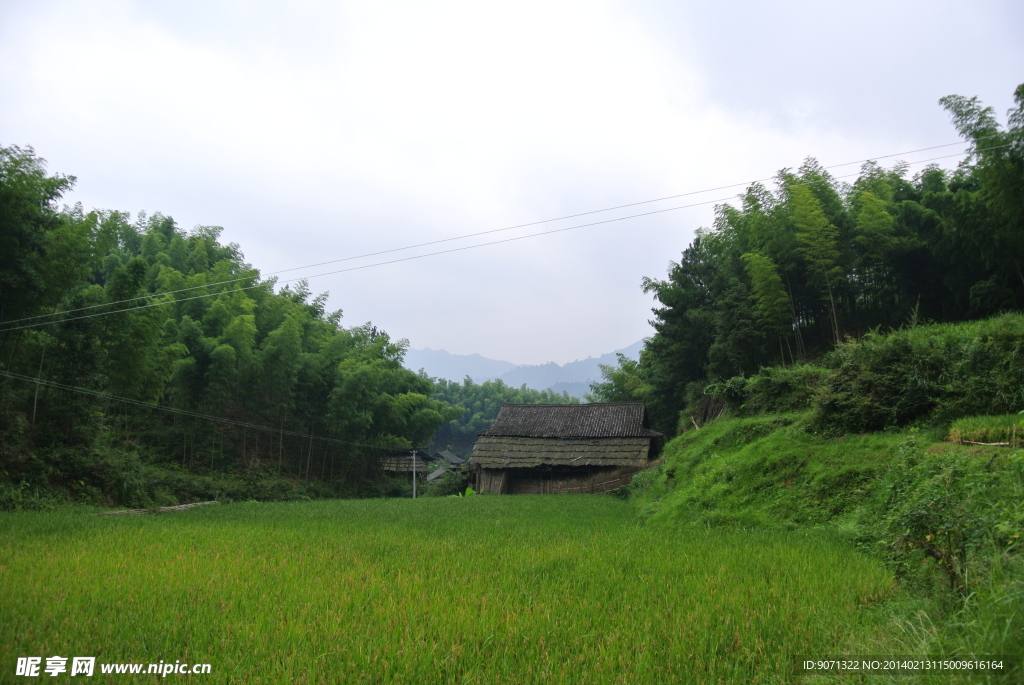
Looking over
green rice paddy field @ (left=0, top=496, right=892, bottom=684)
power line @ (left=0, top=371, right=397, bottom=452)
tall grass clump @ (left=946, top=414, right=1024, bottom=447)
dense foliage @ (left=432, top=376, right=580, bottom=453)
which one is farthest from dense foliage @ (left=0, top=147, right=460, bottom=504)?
dense foliage @ (left=432, top=376, right=580, bottom=453)

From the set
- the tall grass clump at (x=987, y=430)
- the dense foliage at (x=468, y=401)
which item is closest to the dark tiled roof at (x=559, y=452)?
the tall grass clump at (x=987, y=430)

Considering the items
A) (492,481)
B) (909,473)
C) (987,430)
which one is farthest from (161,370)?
(987,430)

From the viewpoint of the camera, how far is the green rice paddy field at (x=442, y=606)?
3.59 metres

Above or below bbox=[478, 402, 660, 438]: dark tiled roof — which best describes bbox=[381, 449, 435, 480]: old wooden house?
below

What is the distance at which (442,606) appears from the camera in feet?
15.4

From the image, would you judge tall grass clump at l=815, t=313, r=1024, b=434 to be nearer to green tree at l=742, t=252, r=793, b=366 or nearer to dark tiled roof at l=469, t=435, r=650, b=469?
green tree at l=742, t=252, r=793, b=366

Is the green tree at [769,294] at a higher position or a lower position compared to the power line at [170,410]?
higher

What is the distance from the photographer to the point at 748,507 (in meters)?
9.80

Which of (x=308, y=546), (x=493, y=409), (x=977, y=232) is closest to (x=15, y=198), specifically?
(x=308, y=546)

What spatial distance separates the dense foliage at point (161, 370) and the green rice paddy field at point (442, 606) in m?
6.59

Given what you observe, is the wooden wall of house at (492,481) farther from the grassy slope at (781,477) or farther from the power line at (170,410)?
the grassy slope at (781,477)

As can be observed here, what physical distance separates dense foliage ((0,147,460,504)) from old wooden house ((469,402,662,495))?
3635 millimetres

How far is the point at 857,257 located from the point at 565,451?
12.1 m

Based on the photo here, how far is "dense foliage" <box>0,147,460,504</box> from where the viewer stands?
41.9 feet
